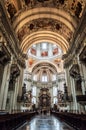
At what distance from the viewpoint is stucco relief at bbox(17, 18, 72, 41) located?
582 inches

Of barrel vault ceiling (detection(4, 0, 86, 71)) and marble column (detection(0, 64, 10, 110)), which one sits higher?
barrel vault ceiling (detection(4, 0, 86, 71))

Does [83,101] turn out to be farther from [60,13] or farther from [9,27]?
[60,13]

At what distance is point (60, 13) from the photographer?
533 inches

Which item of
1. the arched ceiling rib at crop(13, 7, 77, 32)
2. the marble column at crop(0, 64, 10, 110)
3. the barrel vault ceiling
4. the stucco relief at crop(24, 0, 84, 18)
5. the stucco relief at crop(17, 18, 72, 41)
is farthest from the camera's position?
the stucco relief at crop(17, 18, 72, 41)

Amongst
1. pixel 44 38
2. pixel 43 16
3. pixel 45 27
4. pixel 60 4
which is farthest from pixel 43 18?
pixel 44 38

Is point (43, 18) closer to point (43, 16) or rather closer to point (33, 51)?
point (43, 16)

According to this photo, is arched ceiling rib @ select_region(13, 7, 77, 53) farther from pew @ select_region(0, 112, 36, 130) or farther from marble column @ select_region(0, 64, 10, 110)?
pew @ select_region(0, 112, 36, 130)

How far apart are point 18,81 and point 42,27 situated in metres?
7.62

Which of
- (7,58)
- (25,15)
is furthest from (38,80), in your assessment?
(7,58)

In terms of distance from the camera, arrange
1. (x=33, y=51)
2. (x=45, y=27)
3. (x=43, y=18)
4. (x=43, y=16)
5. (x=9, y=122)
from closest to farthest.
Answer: (x=9, y=122), (x=43, y=16), (x=43, y=18), (x=45, y=27), (x=33, y=51)

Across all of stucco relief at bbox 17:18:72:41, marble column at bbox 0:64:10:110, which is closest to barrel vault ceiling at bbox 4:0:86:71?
stucco relief at bbox 17:18:72:41

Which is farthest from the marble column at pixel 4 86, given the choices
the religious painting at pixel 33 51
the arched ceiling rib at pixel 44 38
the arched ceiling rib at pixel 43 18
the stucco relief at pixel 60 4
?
the religious painting at pixel 33 51

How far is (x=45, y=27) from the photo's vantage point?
1599 centimetres

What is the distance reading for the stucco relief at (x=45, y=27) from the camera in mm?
14773
